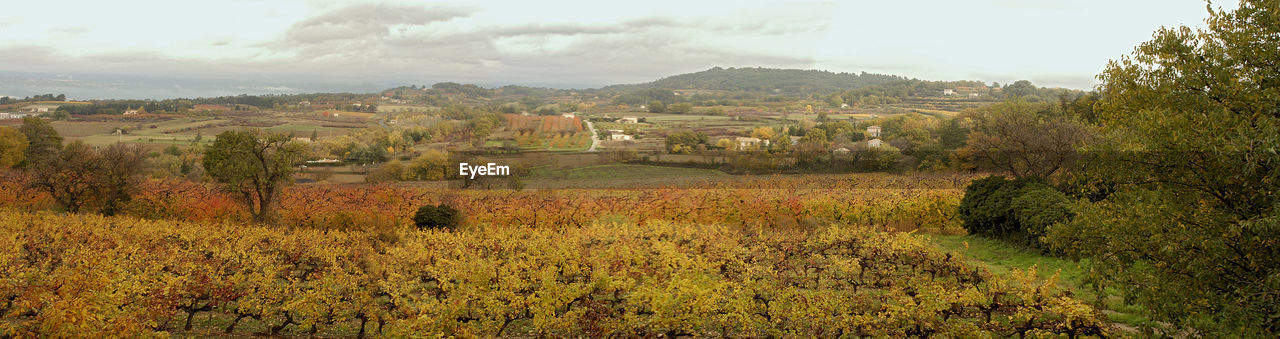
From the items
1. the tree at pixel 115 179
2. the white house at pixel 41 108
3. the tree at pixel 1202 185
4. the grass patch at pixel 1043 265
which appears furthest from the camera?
the white house at pixel 41 108

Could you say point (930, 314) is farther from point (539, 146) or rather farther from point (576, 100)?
point (576, 100)

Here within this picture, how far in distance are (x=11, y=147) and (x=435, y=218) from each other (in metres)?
36.3

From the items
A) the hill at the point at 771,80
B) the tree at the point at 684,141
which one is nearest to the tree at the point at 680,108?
the hill at the point at 771,80

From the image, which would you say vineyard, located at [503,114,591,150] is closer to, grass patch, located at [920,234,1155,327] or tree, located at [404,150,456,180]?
tree, located at [404,150,456,180]

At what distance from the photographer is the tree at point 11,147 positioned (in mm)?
37969

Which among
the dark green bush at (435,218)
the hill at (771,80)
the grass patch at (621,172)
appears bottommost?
the grass patch at (621,172)

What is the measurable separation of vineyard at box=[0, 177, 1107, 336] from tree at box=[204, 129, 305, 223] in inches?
40.9

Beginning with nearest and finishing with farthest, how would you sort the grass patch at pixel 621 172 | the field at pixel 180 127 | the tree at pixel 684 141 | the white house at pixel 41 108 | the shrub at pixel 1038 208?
1. the shrub at pixel 1038 208
2. the grass patch at pixel 621 172
3. the tree at pixel 684 141
4. the field at pixel 180 127
5. the white house at pixel 41 108

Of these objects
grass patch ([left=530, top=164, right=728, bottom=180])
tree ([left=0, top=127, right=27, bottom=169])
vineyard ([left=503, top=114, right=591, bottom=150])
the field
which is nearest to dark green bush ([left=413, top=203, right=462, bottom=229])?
grass patch ([left=530, top=164, right=728, bottom=180])

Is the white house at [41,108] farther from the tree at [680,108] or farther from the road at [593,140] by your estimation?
the tree at [680,108]

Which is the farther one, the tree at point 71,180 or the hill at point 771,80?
the hill at point 771,80

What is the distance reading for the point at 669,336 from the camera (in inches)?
343

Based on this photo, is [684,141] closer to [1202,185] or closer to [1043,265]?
[1043,265]

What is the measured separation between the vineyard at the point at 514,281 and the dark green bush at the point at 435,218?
448 millimetres
